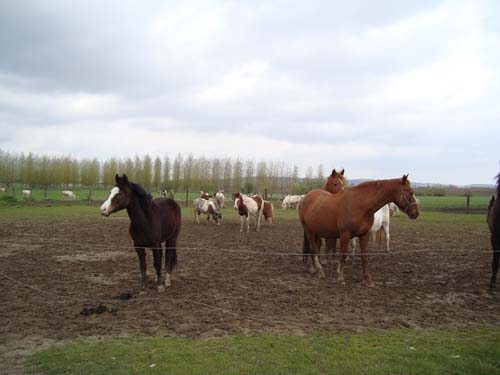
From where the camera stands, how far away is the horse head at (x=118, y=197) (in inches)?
219

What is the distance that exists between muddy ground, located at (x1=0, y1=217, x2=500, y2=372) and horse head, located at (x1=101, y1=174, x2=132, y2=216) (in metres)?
1.59

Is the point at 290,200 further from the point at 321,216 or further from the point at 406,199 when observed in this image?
the point at 406,199

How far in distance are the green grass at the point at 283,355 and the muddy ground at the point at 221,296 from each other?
0.34 metres

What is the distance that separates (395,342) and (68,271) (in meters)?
6.98

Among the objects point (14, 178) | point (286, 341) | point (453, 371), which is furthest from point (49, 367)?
point (14, 178)

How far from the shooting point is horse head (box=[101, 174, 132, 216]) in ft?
18.3

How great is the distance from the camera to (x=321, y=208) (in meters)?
7.61

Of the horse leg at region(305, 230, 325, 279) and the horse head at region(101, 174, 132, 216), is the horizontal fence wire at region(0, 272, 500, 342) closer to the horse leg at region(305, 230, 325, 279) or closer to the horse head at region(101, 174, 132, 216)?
the horse head at region(101, 174, 132, 216)

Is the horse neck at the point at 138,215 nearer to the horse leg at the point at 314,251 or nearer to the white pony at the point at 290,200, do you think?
the horse leg at the point at 314,251

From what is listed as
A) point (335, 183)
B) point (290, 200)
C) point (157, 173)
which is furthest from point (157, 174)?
point (335, 183)

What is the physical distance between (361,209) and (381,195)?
1.61 ft

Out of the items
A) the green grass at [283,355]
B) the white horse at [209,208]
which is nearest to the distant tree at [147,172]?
the white horse at [209,208]

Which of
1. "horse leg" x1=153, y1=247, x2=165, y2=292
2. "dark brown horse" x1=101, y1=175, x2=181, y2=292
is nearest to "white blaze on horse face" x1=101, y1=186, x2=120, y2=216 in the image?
"dark brown horse" x1=101, y1=175, x2=181, y2=292

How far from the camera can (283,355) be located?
379 centimetres
